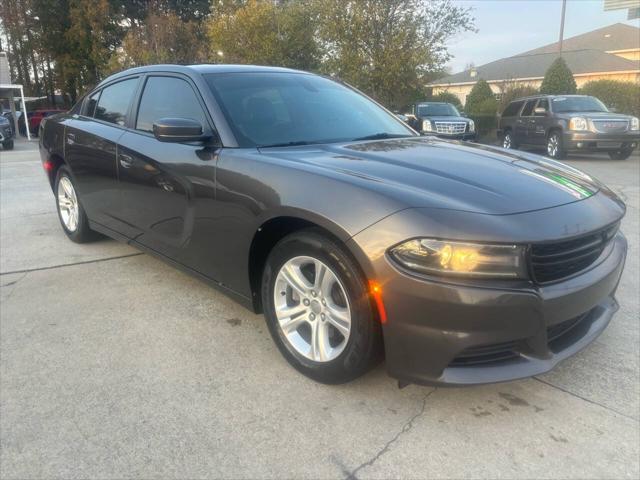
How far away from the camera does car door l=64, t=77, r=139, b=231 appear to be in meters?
4.00

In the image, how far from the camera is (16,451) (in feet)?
7.14

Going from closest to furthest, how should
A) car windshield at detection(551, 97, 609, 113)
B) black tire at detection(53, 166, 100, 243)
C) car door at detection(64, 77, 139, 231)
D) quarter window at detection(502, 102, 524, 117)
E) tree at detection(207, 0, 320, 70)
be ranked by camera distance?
car door at detection(64, 77, 139, 231), black tire at detection(53, 166, 100, 243), car windshield at detection(551, 97, 609, 113), quarter window at detection(502, 102, 524, 117), tree at detection(207, 0, 320, 70)

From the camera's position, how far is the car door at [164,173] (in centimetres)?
311

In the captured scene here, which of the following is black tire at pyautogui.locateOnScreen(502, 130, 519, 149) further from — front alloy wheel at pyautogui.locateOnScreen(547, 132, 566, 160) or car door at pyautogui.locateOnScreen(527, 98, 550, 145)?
front alloy wheel at pyautogui.locateOnScreen(547, 132, 566, 160)

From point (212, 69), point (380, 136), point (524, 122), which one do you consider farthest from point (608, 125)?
point (212, 69)

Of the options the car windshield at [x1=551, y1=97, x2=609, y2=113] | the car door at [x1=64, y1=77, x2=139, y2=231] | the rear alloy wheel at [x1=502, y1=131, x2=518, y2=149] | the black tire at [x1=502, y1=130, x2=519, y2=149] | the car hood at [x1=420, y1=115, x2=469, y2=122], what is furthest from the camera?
the rear alloy wheel at [x1=502, y1=131, x2=518, y2=149]

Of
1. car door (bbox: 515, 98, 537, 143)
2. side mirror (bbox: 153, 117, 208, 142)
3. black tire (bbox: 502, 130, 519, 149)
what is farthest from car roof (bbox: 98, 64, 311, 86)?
black tire (bbox: 502, 130, 519, 149)

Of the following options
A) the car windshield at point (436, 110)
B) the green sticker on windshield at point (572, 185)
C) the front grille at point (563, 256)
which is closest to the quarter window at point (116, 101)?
the green sticker on windshield at point (572, 185)

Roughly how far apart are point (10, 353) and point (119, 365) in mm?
700

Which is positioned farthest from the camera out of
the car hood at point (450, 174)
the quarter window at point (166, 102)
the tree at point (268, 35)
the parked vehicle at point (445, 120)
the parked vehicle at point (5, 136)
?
the tree at point (268, 35)

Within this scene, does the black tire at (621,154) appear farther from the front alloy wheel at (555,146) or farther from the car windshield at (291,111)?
the car windshield at (291,111)

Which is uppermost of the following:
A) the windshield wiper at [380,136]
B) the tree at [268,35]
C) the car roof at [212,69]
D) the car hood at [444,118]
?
the tree at [268,35]

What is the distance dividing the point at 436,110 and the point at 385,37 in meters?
2.57

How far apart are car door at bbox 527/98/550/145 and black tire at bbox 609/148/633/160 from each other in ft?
5.88
